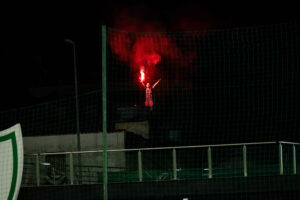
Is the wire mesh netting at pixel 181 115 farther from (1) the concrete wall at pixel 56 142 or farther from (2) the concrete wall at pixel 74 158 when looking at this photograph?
(1) the concrete wall at pixel 56 142

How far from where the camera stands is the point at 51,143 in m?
18.3

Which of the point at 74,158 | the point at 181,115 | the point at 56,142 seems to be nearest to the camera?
the point at 74,158

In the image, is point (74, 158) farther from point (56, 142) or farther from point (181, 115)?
point (181, 115)

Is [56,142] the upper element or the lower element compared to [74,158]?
upper

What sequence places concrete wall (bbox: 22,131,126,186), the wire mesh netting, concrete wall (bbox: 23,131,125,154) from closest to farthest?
1. concrete wall (bbox: 22,131,126,186)
2. the wire mesh netting
3. concrete wall (bbox: 23,131,125,154)

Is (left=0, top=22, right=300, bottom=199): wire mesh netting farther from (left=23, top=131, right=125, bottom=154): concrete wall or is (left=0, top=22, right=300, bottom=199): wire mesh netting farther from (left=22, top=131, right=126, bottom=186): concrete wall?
(left=23, top=131, right=125, bottom=154): concrete wall

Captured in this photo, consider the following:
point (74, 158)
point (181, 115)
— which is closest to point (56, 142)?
point (74, 158)

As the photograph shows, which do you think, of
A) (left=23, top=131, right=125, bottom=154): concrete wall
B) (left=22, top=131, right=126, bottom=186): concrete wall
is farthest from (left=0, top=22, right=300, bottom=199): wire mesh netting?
(left=23, top=131, right=125, bottom=154): concrete wall

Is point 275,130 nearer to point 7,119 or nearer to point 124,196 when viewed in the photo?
point 124,196

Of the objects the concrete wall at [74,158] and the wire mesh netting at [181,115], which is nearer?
the concrete wall at [74,158]

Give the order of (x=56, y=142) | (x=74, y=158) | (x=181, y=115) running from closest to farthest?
(x=74, y=158), (x=56, y=142), (x=181, y=115)

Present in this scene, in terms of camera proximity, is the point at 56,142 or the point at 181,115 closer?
the point at 56,142

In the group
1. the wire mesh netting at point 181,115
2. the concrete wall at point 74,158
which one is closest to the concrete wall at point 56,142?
the concrete wall at point 74,158

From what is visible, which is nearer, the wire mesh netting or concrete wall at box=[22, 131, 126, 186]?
concrete wall at box=[22, 131, 126, 186]
